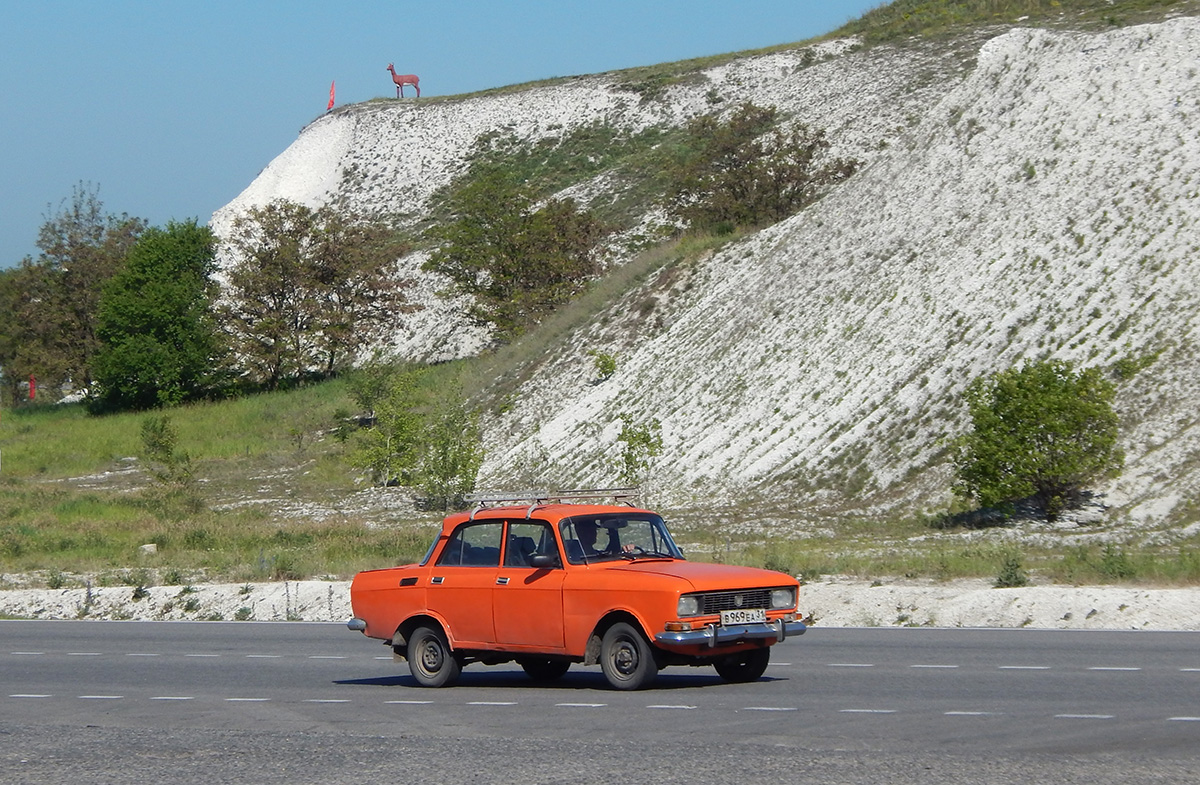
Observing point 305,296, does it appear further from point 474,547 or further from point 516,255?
point 474,547

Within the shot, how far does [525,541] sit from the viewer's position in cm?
1295

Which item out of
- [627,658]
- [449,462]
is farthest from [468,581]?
[449,462]

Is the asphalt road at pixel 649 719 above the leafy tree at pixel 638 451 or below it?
below

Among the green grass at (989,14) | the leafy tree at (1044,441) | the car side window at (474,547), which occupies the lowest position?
the car side window at (474,547)

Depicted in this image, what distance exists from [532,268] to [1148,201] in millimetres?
33145

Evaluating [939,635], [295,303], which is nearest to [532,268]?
[295,303]

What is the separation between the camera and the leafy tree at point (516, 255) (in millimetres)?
63344

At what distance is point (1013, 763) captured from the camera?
8.66m

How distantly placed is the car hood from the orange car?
2 cm

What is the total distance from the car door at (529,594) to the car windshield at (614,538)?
Result: 184mm

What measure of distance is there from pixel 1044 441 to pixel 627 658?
19.8 m

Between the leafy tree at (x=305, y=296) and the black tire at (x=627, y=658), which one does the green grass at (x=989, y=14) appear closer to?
the leafy tree at (x=305, y=296)

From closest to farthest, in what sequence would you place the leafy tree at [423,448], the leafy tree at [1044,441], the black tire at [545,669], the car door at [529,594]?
1. the car door at [529,594]
2. the black tire at [545,669]
3. the leafy tree at [1044,441]
4. the leafy tree at [423,448]

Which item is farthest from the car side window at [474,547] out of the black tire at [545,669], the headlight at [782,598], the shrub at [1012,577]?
the shrub at [1012,577]
